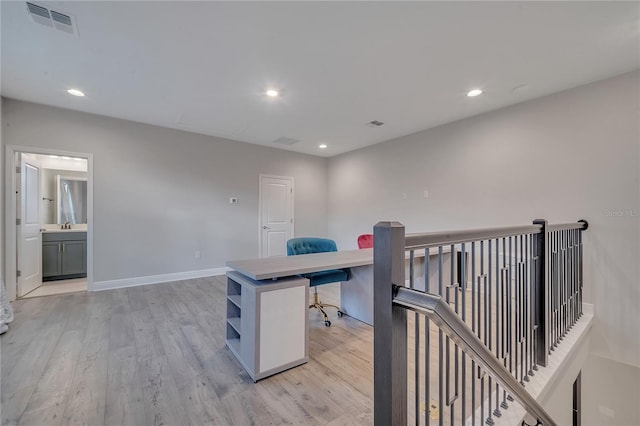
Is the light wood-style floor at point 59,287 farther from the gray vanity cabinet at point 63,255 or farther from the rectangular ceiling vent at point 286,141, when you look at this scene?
the rectangular ceiling vent at point 286,141

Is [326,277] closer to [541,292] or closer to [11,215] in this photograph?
[541,292]

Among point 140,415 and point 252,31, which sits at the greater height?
point 252,31

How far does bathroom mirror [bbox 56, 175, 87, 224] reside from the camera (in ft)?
16.3

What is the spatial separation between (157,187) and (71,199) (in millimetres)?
2248

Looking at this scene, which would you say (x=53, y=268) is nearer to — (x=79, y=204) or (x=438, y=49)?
(x=79, y=204)

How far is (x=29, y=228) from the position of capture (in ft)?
12.4

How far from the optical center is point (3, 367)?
1948mm

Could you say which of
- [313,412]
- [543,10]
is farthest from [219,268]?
[543,10]

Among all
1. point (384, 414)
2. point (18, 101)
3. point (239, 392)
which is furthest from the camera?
point (18, 101)

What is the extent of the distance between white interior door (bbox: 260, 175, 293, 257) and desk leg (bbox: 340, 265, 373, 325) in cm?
288

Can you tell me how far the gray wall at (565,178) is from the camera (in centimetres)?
265

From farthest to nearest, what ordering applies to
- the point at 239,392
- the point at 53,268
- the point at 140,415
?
1. the point at 53,268
2. the point at 239,392
3. the point at 140,415

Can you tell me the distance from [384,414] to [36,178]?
19.0 feet

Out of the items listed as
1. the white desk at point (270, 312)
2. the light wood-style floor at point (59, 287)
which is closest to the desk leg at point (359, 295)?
the white desk at point (270, 312)
